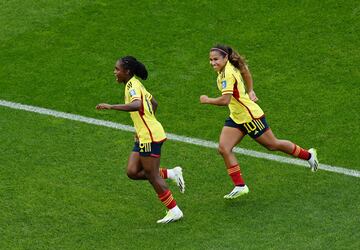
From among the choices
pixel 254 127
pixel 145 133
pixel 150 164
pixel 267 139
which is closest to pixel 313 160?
pixel 267 139

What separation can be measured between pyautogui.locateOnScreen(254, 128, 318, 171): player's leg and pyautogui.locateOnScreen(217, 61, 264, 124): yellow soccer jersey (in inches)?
12.3

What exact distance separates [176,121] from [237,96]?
8.94 feet

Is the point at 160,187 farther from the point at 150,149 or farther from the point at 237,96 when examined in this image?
the point at 237,96

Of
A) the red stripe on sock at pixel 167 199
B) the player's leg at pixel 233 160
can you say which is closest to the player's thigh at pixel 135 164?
the red stripe on sock at pixel 167 199

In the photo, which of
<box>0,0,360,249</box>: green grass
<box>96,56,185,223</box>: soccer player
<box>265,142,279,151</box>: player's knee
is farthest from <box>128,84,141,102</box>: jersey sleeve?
<box>265,142,279,151</box>: player's knee

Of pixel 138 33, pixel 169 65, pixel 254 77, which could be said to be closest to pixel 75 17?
pixel 138 33

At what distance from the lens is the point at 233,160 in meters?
13.2

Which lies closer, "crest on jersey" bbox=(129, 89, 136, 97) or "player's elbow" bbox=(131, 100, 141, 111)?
"player's elbow" bbox=(131, 100, 141, 111)

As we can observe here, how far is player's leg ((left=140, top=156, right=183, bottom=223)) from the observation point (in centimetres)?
1264

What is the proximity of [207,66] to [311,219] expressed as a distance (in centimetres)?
528

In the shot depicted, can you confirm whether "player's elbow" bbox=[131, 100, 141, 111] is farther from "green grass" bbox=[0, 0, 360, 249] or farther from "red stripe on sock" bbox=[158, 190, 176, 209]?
"green grass" bbox=[0, 0, 360, 249]

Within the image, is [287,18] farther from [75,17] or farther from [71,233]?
[71,233]

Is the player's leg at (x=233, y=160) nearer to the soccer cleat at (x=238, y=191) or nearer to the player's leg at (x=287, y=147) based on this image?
the soccer cleat at (x=238, y=191)

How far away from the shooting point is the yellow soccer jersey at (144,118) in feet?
41.1
